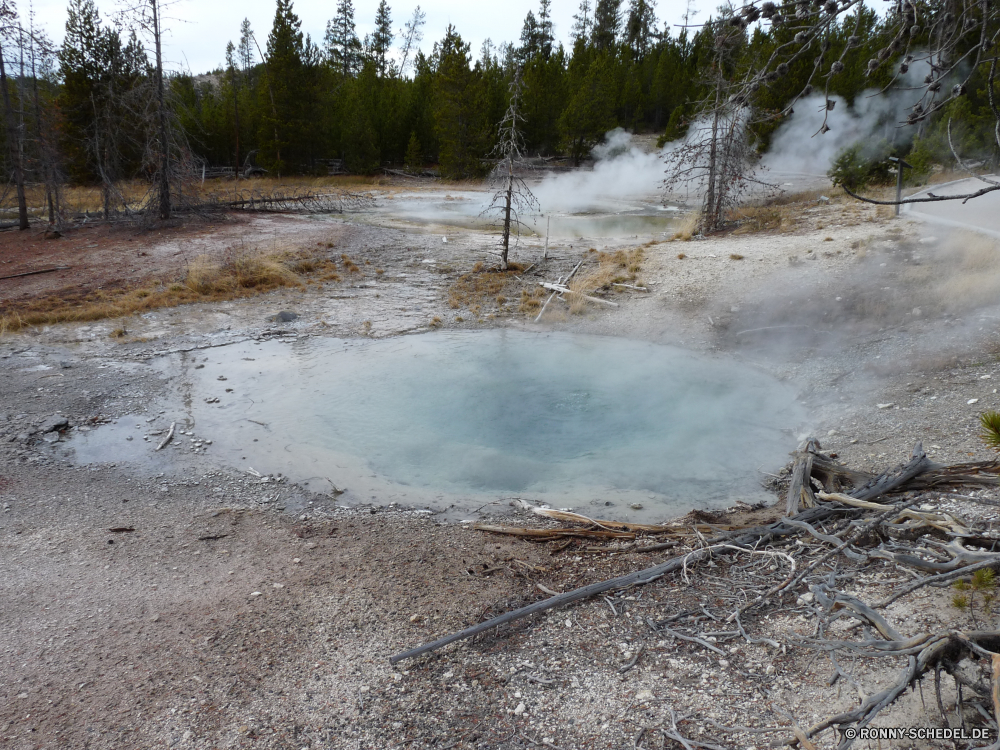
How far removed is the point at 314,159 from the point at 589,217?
817 inches

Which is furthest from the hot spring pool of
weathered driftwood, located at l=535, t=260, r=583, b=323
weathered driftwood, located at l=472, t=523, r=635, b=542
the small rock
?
weathered driftwood, located at l=535, t=260, r=583, b=323

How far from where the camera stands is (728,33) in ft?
9.80

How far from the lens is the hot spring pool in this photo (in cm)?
626

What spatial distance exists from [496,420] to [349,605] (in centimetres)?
372

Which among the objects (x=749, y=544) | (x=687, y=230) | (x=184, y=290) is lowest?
(x=749, y=544)

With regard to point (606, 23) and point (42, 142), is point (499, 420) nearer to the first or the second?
point (42, 142)

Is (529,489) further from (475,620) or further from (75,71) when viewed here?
(75,71)

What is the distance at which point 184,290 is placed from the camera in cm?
1271

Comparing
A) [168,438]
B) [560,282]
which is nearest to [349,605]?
[168,438]

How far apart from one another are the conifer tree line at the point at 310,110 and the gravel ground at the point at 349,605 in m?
12.3

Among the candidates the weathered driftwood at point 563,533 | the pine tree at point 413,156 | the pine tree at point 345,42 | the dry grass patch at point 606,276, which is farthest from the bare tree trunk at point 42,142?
the pine tree at point 345,42

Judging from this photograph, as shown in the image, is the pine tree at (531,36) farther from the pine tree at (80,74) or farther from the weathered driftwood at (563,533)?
the weathered driftwood at (563,533)

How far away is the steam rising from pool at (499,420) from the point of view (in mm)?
6277

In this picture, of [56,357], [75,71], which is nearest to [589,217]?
[56,357]
